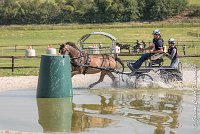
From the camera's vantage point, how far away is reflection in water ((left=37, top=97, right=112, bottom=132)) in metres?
11.0

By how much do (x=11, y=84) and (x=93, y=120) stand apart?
7815mm

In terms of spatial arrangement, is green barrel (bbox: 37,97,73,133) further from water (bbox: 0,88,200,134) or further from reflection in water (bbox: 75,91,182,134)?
reflection in water (bbox: 75,91,182,134)

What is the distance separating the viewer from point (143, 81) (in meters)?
18.0

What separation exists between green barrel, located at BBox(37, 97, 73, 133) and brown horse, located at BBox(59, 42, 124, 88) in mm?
2524

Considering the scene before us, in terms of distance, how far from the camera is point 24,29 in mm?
85875

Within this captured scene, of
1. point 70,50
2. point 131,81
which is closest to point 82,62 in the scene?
point 70,50

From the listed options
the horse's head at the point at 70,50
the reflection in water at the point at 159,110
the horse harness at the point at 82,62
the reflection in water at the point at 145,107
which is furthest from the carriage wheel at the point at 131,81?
the reflection in water at the point at 159,110

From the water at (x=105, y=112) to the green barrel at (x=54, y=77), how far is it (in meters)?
0.32

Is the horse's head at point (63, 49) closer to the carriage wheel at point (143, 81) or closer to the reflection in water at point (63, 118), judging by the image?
the carriage wheel at point (143, 81)

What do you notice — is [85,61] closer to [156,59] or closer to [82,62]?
[82,62]

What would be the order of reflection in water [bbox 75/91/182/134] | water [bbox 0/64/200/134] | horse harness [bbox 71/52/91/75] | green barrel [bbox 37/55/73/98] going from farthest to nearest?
horse harness [bbox 71/52/91/75], green barrel [bbox 37/55/73/98], reflection in water [bbox 75/91/182/134], water [bbox 0/64/200/134]

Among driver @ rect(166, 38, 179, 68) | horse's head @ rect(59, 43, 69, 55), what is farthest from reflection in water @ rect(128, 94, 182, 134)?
horse's head @ rect(59, 43, 69, 55)

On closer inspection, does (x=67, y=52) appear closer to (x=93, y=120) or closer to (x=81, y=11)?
(x=93, y=120)

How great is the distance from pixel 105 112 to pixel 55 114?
1278 millimetres
